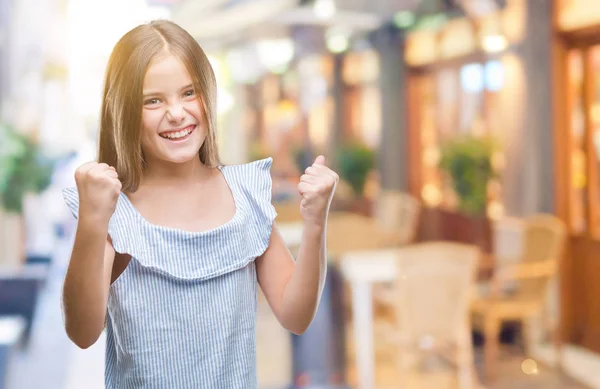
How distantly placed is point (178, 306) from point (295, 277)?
0.54 ft

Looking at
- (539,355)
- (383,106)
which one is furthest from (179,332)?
(383,106)

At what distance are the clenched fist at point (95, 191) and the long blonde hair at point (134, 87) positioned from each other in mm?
113

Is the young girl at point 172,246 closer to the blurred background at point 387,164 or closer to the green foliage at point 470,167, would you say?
the blurred background at point 387,164

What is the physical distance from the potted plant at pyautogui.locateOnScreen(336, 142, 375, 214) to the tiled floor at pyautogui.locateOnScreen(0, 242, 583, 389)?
149 centimetres

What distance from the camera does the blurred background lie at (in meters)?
3.71

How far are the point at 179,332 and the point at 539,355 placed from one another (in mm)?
4239

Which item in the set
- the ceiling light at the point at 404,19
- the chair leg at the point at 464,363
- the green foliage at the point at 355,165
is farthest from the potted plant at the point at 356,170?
the chair leg at the point at 464,363

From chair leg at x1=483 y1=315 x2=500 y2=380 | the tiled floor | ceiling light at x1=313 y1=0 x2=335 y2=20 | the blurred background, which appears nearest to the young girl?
the tiled floor

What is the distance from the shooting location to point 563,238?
16.1 ft

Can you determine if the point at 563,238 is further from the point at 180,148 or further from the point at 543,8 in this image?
the point at 180,148

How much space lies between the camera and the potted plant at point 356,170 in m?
5.70

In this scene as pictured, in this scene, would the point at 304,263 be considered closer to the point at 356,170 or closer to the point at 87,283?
the point at 87,283

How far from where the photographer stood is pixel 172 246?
3.36 ft

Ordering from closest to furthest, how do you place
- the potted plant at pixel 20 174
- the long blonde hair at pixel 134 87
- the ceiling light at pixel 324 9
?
the long blonde hair at pixel 134 87 < the potted plant at pixel 20 174 < the ceiling light at pixel 324 9
